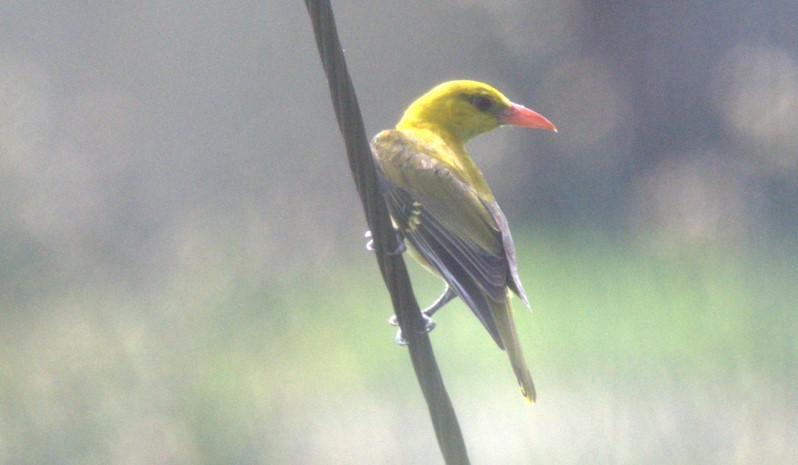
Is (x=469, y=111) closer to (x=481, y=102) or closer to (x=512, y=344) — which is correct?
(x=481, y=102)

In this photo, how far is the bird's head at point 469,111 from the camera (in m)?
2.76

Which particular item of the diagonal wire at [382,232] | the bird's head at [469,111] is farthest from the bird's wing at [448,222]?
the diagonal wire at [382,232]

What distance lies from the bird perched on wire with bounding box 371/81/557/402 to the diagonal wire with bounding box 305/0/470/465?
18.1 inches

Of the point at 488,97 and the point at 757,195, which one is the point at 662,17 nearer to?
the point at 757,195

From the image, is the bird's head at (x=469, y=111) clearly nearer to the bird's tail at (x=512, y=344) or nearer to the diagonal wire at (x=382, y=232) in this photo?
the bird's tail at (x=512, y=344)

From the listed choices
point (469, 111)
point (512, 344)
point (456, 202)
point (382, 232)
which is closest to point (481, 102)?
point (469, 111)

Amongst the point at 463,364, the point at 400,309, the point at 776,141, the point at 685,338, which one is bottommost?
the point at 685,338

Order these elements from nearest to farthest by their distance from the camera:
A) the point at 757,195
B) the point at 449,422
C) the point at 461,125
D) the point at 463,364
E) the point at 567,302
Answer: the point at 449,422
the point at 461,125
the point at 463,364
the point at 567,302
the point at 757,195

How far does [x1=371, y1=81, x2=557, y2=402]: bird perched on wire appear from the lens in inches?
82.0

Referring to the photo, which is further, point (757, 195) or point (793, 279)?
point (757, 195)

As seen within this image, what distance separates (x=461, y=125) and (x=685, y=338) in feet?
6.34

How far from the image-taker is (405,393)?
3789mm

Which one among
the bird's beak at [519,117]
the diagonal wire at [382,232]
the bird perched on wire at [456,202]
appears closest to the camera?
the diagonal wire at [382,232]

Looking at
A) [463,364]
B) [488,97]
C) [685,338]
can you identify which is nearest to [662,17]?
[685,338]
